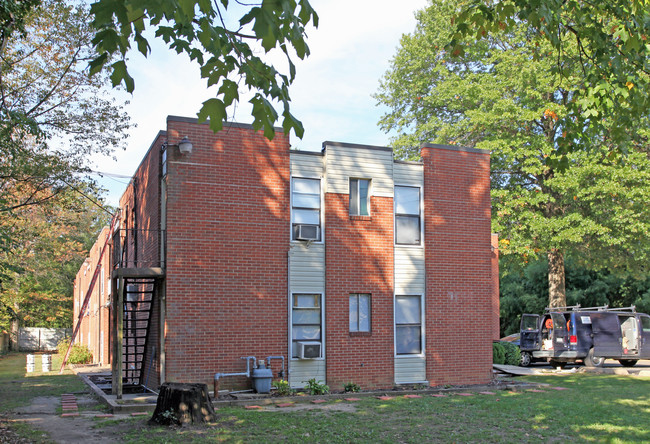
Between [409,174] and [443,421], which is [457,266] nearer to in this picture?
[409,174]

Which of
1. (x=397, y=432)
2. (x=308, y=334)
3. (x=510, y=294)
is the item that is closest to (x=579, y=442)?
(x=397, y=432)

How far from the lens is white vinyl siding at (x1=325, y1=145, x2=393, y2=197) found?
55.6ft

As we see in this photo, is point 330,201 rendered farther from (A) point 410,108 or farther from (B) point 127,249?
(A) point 410,108

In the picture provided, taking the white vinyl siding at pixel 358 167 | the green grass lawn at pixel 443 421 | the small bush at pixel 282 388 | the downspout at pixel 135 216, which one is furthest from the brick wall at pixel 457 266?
the downspout at pixel 135 216

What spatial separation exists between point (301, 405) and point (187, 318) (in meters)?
3.43

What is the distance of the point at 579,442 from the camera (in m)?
9.77

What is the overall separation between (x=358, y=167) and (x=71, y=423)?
950 centimetres

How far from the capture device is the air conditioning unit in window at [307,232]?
16172 mm

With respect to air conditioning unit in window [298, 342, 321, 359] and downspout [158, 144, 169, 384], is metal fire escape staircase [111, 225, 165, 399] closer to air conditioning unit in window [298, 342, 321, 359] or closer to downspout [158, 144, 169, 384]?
downspout [158, 144, 169, 384]

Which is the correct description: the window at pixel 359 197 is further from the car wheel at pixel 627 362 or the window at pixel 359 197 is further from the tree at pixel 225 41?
the car wheel at pixel 627 362

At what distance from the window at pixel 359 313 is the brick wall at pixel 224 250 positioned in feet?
6.29

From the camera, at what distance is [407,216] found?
1772 centimetres

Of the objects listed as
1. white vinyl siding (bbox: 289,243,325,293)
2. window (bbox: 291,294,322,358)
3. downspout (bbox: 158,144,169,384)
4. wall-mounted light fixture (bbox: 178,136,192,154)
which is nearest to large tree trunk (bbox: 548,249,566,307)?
white vinyl siding (bbox: 289,243,325,293)

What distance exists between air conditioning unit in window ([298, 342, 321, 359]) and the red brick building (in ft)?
0.16
